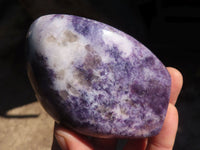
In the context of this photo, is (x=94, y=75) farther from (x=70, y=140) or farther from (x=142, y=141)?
(x=142, y=141)

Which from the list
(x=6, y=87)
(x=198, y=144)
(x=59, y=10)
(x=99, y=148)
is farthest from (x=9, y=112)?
(x=198, y=144)

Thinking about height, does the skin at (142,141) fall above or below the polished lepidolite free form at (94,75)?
below

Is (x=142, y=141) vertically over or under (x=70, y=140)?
under

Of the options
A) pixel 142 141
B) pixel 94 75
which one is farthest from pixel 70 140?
pixel 142 141

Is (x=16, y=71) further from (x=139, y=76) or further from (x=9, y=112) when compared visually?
(x=139, y=76)

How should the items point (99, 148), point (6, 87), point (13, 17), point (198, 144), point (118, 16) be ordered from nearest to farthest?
point (99, 148) < point (198, 144) < point (118, 16) < point (6, 87) < point (13, 17)
